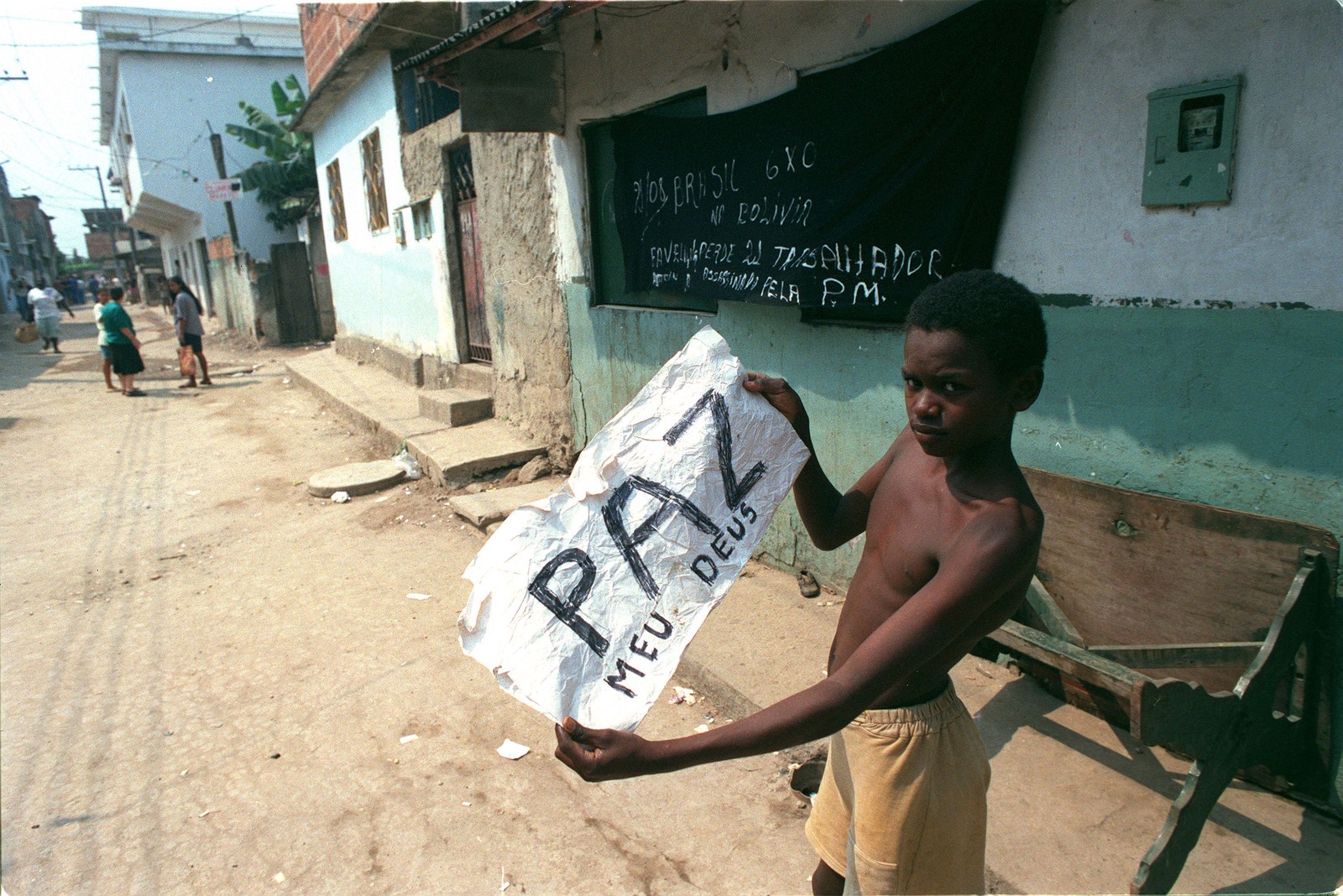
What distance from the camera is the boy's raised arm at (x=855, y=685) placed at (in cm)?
125

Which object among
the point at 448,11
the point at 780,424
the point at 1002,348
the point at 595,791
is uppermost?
the point at 448,11

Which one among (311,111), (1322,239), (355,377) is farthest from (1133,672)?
(311,111)

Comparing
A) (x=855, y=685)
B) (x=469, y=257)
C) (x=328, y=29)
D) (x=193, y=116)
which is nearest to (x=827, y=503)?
(x=855, y=685)

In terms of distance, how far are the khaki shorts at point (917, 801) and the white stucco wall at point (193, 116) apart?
21474 millimetres

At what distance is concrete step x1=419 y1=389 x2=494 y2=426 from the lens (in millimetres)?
7609

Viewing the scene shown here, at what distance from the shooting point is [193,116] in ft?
67.5

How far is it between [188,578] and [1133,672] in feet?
16.8

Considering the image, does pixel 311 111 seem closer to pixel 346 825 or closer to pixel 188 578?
pixel 188 578

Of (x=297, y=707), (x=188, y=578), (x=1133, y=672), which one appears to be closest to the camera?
(x=1133, y=672)

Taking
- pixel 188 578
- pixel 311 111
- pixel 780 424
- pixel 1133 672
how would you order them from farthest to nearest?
pixel 311 111
pixel 188 578
pixel 1133 672
pixel 780 424

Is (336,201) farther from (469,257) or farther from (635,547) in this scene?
(635,547)

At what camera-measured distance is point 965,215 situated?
3.06m

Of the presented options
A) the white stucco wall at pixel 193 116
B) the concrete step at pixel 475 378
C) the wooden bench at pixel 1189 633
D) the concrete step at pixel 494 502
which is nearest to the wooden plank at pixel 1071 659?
the wooden bench at pixel 1189 633

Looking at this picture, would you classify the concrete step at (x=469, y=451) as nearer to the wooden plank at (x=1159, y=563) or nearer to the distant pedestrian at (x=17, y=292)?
the wooden plank at (x=1159, y=563)
